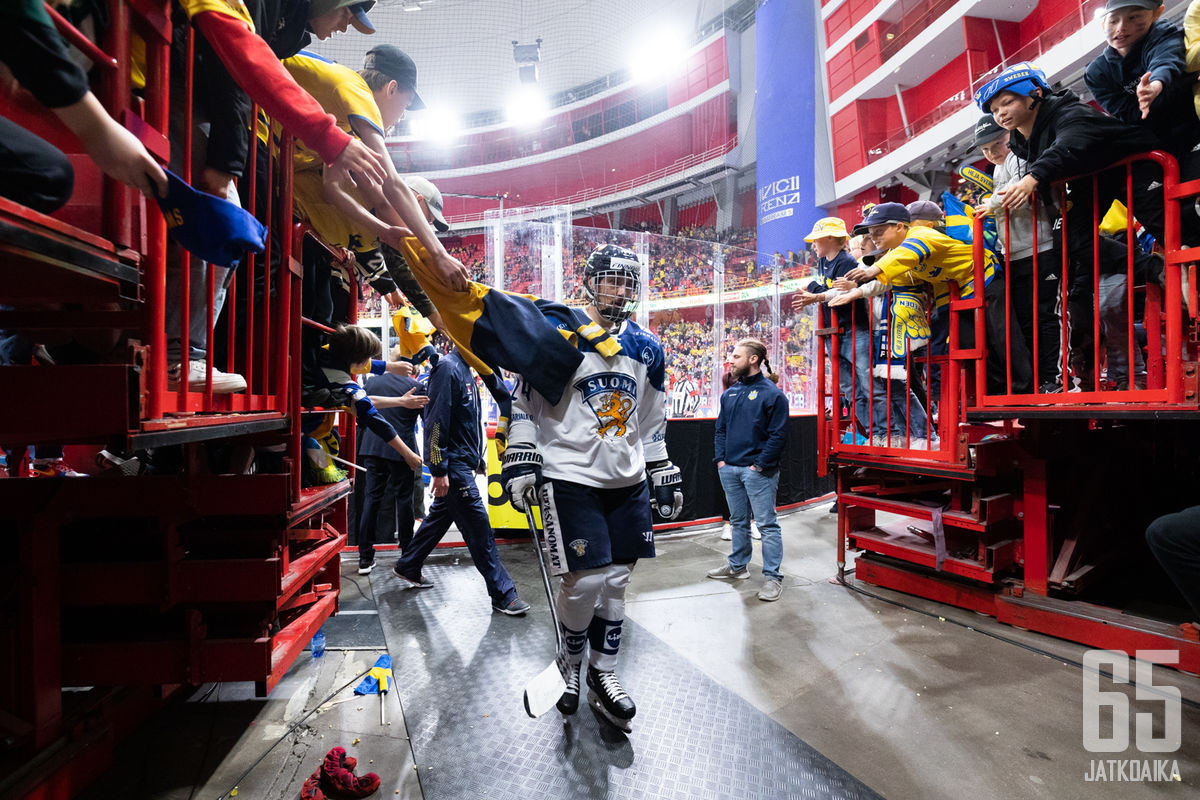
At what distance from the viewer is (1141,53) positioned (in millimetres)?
2904

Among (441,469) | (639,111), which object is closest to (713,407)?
(441,469)

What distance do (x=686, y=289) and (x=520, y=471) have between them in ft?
19.5

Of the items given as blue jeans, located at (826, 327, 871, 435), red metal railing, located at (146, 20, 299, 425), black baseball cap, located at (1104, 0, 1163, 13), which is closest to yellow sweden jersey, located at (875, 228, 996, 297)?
blue jeans, located at (826, 327, 871, 435)

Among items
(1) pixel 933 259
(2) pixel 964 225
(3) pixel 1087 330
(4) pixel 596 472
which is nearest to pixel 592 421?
(4) pixel 596 472

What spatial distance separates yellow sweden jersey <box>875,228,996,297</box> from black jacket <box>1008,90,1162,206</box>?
24.3 inches

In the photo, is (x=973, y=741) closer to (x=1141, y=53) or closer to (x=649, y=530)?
(x=649, y=530)

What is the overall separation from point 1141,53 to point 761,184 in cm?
1355

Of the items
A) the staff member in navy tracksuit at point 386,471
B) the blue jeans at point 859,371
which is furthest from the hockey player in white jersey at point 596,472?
the blue jeans at point 859,371

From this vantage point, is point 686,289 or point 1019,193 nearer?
point 1019,193

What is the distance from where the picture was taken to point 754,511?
173 inches

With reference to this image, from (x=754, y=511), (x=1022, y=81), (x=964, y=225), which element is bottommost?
(x=754, y=511)

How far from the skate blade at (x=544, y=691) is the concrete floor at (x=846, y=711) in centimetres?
53

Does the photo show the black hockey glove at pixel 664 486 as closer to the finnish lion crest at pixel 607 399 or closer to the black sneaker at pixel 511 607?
the finnish lion crest at pixel 607 399

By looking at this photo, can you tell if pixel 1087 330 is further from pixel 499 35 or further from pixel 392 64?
pixel 499 35
